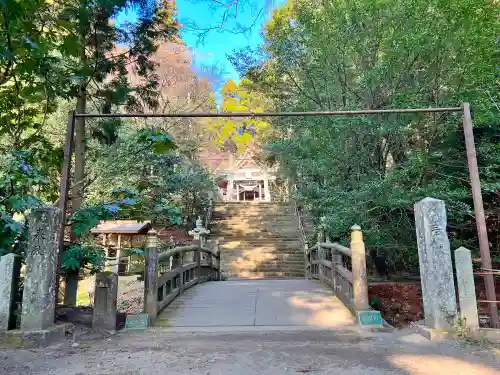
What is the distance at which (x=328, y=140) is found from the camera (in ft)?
26.2

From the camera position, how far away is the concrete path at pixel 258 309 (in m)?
4.93

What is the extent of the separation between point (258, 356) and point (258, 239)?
1301 centimetres

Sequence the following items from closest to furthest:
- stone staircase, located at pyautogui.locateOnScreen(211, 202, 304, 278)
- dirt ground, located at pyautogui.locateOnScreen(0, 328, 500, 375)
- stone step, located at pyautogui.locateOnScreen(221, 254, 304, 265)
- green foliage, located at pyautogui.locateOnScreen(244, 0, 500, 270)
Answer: dirt ground, located at pyautogui.locateOnScreen(0, 328, 500, 375) < green foliage, located at pyautogui.locateOnScreen(244, 0, 500, 270) < stone staircase, located at pyautogui.locateOnScreen(211, 202, 304, 278) < stone step, located at pyautogui.locateOnScreen(221, 254, 304, 265)

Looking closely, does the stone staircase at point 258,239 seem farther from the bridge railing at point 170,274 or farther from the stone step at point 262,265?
the bridge railing at point 170,274

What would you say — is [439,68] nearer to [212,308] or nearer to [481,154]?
[481,154]

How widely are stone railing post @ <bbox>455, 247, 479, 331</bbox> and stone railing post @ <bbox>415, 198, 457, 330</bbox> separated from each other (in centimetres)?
11

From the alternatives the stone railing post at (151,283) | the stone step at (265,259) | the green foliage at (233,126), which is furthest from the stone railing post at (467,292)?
the green foliage at (233,126)

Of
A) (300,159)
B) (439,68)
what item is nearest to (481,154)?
(439,68)

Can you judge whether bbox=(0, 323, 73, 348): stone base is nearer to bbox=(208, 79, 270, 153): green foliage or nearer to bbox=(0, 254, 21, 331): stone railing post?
bbox=(0, 254, 21, 331): stone railing post

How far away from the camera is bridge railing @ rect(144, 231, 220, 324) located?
4.96 m

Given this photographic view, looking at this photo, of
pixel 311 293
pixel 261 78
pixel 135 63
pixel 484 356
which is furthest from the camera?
pixel 261 78

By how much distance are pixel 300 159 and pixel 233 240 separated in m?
7.95

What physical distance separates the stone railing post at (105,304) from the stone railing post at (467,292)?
4052mm

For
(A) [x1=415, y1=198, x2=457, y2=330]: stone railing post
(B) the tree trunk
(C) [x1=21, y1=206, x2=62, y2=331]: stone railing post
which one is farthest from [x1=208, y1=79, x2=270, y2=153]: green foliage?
(A) [x1=415, y1=198, x2=457, y2=330]: stone railing post
